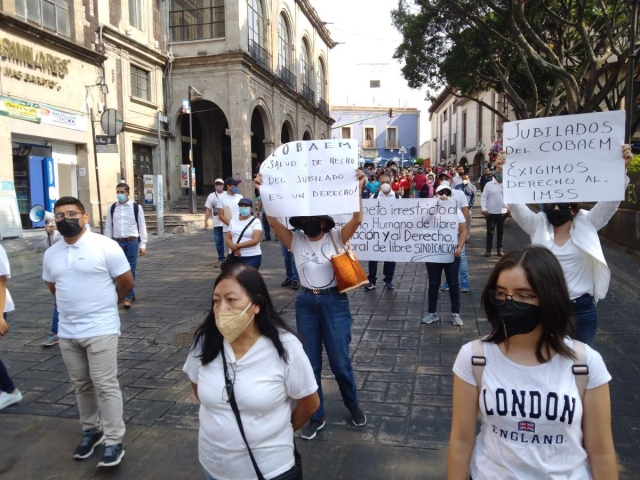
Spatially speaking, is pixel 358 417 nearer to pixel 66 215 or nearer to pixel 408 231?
pixel 66 215

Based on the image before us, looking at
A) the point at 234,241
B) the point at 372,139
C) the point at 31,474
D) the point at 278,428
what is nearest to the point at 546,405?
the point at 278,428

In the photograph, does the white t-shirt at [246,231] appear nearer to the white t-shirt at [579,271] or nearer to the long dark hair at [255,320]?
the white t-shirt at [579,271]

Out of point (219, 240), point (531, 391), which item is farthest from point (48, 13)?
point (531, 391)

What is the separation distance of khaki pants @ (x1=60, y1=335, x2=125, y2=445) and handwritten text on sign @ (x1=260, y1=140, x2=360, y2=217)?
149 cm

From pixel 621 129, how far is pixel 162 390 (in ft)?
13.9

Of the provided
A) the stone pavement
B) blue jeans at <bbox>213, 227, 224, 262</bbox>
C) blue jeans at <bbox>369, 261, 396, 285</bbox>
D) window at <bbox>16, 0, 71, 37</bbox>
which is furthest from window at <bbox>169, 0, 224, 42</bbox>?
blue jeans at <bbox>369, 261, 396, 285</bbox>

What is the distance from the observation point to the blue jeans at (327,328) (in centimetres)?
352

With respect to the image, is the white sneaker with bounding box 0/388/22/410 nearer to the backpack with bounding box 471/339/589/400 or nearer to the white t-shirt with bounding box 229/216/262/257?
the white t-shirt with bounding box 229/216/262/257

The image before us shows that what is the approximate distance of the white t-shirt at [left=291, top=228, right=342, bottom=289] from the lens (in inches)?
139

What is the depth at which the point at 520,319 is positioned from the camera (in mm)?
1783

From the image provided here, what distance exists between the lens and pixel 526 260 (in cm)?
180

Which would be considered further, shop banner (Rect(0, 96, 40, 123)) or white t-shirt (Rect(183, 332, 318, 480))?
shop banner (Rect(0, 96, 40, 123))

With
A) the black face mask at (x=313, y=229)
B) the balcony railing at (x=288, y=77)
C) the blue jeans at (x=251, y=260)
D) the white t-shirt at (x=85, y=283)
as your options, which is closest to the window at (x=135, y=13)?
the balcony railing at (x=288, y=77)

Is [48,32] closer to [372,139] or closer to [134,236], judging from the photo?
[134,236]
